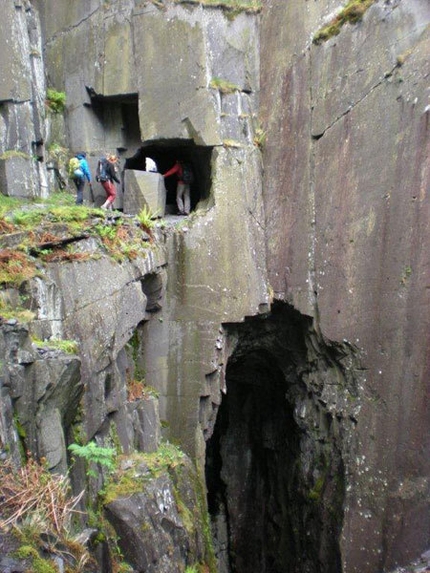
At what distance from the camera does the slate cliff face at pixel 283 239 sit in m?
8.69

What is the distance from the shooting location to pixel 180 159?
39.5 feet

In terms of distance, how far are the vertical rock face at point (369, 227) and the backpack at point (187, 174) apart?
1.90 m

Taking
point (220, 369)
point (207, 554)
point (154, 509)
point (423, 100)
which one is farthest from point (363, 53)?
point (207, 554)

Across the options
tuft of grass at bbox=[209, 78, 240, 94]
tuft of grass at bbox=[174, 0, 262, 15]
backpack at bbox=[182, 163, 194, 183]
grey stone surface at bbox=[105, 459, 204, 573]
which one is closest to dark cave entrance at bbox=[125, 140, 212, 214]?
backpack at bbox=[182, 163, 194, 183]

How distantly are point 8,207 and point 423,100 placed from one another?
7.00 m

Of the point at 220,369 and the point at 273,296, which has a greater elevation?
the point at 273,296

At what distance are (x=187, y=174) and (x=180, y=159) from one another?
3.67 ft

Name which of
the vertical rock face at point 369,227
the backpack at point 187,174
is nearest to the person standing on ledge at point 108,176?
the backpack at point 187,174

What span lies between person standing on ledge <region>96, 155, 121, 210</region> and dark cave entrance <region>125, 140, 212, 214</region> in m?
1.25

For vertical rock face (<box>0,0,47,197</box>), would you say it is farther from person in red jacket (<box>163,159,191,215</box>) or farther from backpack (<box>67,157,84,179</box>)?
person in red jacket (<box>163,159,191,215</box>)

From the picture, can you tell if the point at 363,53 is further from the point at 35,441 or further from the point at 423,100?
the point at 35,441

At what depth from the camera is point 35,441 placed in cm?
491

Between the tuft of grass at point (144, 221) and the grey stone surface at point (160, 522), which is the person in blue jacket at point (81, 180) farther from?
the grey stone surface at point (160, 522)

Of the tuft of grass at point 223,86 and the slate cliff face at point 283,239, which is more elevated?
the tuft of grass at point 223,86
